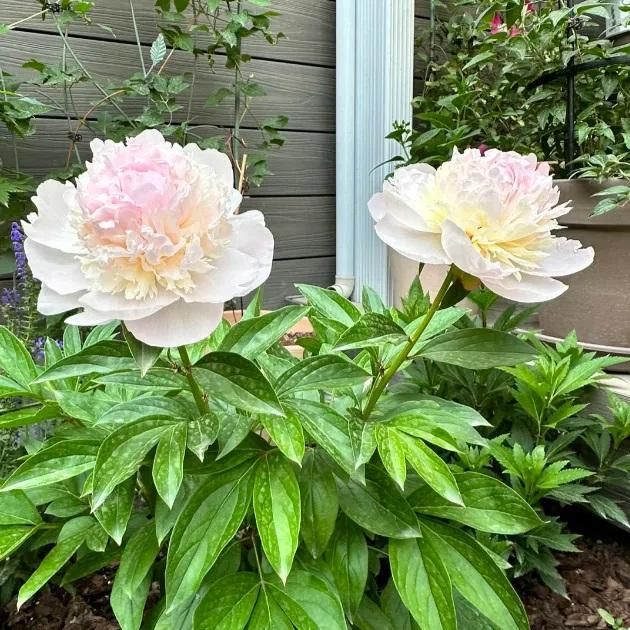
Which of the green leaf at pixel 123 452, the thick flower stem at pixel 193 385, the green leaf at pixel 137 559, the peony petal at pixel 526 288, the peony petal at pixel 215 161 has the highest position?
the peony petal at pixel 215 161

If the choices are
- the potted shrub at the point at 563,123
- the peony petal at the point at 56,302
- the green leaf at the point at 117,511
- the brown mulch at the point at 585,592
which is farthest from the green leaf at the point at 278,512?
the potted shrub at the point at 563,123

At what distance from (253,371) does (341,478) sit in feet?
0.59

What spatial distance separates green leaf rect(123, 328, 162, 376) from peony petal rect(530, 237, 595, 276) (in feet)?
1.05

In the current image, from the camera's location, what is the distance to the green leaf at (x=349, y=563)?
0.56 metres

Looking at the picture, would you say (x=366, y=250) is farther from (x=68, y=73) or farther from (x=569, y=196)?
(x=68, y=73)

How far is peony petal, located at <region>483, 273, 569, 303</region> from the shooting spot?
1.58ft

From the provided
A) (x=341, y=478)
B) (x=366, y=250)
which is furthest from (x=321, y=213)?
(x=341, y=478)

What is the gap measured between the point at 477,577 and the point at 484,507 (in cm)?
7

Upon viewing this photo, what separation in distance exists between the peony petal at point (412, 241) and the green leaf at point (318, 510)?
0.76ft

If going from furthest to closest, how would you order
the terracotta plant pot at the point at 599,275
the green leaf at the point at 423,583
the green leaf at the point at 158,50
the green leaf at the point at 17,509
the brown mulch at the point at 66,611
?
1. the green leaf at the point at 158,50
2. the terracotta plant pot at the point at 599,275
3. the brown mulch at the point at 66,611
4. the green leaf at the point at 17,509
5. the green leaf at the point at 423,583

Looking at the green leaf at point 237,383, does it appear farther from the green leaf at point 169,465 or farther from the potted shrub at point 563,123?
the potted shrub at point 563,123

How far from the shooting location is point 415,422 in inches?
22.0

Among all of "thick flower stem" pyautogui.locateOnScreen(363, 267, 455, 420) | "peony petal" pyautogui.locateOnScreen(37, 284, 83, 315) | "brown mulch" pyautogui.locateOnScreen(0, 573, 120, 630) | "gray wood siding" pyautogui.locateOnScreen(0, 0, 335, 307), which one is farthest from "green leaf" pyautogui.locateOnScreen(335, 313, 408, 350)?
"gray wood siding" pyautogui.locateOnScreen(0, 0, 335, 307)

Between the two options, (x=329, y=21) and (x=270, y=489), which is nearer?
(x=270, y=489)
